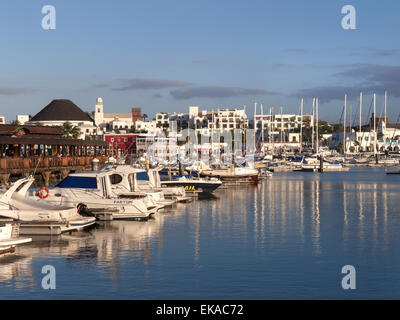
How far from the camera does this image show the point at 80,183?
41469 millimetres

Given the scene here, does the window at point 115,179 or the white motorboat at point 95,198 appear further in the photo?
the window at point 115,179

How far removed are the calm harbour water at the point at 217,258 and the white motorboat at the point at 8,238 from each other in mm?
489

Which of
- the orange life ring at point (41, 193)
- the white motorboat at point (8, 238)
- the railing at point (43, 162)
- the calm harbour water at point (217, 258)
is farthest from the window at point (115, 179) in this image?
the white motorboat at point (8, 238)

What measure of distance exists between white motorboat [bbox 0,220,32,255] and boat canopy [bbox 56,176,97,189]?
11291mm

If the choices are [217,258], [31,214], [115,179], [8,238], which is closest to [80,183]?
[115,179]

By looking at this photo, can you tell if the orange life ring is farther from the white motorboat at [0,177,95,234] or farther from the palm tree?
the palm tree

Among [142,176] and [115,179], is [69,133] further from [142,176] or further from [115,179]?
[115,179]

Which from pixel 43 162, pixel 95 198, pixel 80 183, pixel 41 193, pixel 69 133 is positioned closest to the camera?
pixel 41 193

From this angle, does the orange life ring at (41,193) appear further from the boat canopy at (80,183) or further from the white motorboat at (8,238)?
the white motorboat at (8,238)

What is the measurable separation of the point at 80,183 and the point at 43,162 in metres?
27.6

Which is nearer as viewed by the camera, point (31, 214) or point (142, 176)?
point (31, 214)

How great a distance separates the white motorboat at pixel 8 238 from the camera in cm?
2911
